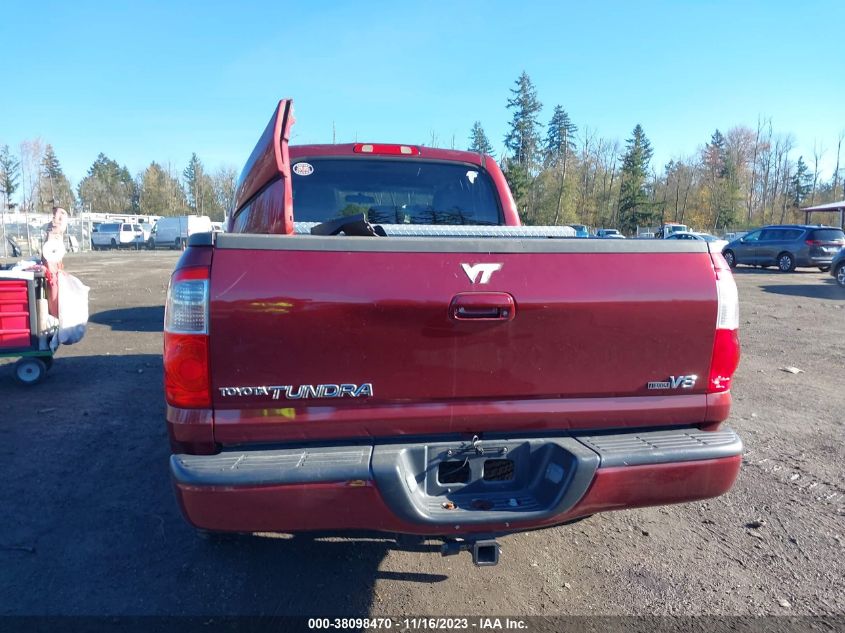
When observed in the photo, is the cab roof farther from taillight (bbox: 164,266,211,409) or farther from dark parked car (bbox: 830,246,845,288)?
dark parked car (bbox: 830,246,845,288)

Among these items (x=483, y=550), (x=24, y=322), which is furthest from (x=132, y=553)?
(x=24, y=322)

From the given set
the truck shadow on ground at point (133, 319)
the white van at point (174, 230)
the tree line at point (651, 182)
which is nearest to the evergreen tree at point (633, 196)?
the tree line at point (651, 182)

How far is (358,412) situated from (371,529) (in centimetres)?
45

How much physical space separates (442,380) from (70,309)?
20.2 feet

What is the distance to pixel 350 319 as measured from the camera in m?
2.29

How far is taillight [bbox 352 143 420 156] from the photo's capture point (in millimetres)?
4523

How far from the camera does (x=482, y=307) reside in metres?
2.36

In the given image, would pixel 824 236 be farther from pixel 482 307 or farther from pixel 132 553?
pixel 132 553

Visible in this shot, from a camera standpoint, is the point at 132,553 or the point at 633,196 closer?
the point at 132,553

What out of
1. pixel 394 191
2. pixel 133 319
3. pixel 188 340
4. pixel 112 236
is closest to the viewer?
pixel 188 340

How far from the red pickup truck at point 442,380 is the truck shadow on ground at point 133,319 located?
8455 mm

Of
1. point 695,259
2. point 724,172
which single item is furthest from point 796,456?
point 724,172

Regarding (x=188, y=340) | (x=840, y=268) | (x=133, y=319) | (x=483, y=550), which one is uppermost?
(x=188, y=340)

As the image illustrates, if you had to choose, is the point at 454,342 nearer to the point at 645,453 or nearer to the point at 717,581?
the point at 645,453
